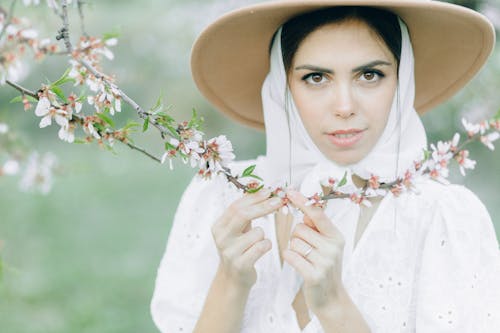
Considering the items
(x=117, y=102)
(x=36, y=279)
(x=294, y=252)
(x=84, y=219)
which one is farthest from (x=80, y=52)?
(x=84, y=219)

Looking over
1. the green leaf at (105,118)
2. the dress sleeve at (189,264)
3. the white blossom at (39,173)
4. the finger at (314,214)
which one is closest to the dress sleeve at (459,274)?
the finger at (314,214)

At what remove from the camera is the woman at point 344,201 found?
1.89 meters

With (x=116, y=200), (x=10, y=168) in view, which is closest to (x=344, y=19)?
(x=10, y=168)

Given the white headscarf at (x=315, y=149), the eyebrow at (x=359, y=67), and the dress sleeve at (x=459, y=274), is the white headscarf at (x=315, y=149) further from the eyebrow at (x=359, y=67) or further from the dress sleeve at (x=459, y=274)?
the dress sleeve at (x=459, y=274)

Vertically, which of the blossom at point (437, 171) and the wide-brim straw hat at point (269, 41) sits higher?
the wide-brim straw hat at point (269, 41)

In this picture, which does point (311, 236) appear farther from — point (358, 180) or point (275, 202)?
point (358, 180)

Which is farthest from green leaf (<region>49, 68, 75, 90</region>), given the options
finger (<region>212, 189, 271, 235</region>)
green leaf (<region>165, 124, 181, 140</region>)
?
finger (<region>212, 189, 271, 235</region>)

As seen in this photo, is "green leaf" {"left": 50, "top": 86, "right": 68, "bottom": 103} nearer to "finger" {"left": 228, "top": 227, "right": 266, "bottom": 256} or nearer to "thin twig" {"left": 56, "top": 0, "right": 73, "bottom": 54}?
"thin twig" {"left": 56, "top": 0, "right": 73, "bottom": 54}

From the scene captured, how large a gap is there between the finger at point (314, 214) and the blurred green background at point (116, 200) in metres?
0.59

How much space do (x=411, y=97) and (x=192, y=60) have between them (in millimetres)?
614

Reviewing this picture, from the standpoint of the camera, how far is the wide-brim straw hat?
1911mm

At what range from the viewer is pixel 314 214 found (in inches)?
71.9

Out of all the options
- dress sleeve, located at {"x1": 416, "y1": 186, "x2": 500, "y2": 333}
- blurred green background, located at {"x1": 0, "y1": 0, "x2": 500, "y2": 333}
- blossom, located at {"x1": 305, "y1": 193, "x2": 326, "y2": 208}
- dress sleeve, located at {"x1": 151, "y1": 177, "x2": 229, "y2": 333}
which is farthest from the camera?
blurred green background, located at {"x1": 0, "y1": 0, "x2": 500, "y2": 333}

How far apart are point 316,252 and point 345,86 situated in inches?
16.5
